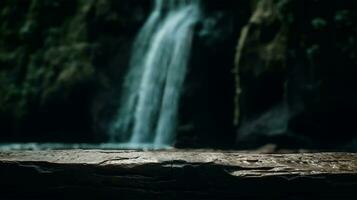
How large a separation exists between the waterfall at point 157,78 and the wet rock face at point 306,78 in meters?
2.21

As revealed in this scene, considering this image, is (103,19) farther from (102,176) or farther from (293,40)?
(102,176)

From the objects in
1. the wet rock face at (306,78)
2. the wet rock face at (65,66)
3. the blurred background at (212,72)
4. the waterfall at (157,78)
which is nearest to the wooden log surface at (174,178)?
the blurred background at (212,72)

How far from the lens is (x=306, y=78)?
841 centimetres

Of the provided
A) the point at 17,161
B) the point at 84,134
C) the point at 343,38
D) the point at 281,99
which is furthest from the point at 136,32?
the point at 17,161

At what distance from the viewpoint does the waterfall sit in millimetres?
11102

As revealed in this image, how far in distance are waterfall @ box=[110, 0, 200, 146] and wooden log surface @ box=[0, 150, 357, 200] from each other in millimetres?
7953

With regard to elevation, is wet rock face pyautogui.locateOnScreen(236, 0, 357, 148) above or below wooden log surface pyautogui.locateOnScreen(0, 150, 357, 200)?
above

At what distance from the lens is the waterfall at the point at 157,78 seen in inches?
437

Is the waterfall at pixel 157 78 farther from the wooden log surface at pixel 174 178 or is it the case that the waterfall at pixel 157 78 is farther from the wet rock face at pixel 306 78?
the wooden log surface at pixel 174 178

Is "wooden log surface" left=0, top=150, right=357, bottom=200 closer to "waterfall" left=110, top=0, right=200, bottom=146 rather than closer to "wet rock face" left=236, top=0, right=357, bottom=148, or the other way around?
"wet rock face" left=236, top=0, right=357, bottom=148

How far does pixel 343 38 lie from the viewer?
8.23 m

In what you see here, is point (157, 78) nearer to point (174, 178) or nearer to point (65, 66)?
point (65, 66)

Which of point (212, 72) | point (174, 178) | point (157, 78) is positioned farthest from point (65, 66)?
point (174, 178)

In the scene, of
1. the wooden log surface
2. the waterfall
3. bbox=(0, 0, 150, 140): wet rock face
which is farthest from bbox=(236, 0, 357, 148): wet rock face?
the wooden log surface
